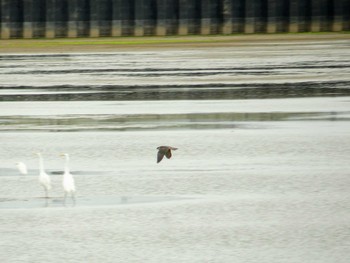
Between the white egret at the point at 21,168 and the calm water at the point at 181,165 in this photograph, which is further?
the white egret at the point at 21,168

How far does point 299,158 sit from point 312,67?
412 inches

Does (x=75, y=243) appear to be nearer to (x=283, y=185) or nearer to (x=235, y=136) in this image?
(x=283, y=185)

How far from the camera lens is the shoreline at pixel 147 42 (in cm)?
2645

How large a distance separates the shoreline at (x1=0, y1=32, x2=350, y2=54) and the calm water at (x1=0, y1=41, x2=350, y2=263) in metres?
6.18

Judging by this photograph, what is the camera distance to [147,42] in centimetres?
2778

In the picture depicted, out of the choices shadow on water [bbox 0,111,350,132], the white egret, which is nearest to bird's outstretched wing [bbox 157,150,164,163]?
the white egret

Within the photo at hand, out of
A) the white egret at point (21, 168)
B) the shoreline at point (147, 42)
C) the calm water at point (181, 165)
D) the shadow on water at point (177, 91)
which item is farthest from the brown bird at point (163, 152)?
the shoreline at point (147, 42)

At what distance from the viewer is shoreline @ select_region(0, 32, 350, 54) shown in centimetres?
2645

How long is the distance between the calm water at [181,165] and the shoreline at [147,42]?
20.3ft

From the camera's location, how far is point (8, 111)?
14.9 metres

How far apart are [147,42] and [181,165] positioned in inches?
691

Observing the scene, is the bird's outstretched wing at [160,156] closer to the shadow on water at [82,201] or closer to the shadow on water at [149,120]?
the shadow on water at [82,201]

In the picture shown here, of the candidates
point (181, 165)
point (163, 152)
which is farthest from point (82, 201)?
point (181, 165)

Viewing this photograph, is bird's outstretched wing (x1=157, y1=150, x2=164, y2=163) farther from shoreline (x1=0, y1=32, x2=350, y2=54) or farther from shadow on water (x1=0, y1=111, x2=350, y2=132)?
shoreline (x1=0, y1=32, x2=350, y2=54)
